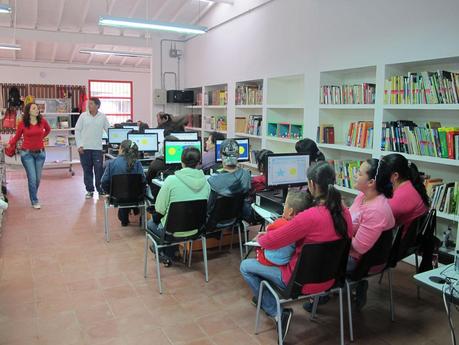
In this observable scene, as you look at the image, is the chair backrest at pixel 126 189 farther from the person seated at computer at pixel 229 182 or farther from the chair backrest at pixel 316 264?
the chair backrest at pixel 316 264

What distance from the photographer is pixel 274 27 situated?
6.48 meters

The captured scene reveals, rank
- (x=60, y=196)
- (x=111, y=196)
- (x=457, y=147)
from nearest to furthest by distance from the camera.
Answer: (x=457, y=147), (x=111, y=196), (x=60, y=196)

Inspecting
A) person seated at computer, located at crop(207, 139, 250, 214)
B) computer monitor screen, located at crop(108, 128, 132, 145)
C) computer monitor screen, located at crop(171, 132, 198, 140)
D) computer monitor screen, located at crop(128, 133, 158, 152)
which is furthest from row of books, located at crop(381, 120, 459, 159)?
computer monitor screen, located at crop(108, 128, 132, 145)

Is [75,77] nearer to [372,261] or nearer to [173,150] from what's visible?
[173,150]

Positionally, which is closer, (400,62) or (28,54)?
(400,62)

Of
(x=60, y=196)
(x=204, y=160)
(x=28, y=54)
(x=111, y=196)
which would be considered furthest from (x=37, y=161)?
(x=28, y=54)

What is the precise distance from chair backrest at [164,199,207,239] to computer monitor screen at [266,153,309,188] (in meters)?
0.70

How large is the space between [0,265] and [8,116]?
293 inches

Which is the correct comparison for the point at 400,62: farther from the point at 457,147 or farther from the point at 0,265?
the point at 0,265

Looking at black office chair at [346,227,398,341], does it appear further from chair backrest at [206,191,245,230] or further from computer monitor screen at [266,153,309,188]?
chair backrest at [206,191,245,230]

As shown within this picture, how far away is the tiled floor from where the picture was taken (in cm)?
279

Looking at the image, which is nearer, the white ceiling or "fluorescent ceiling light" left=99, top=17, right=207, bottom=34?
"fluorescent ceiling light" left=99, top=17, right=207, bottom=34

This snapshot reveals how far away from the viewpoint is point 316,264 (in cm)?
239

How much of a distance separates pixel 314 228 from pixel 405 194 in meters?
1.14
